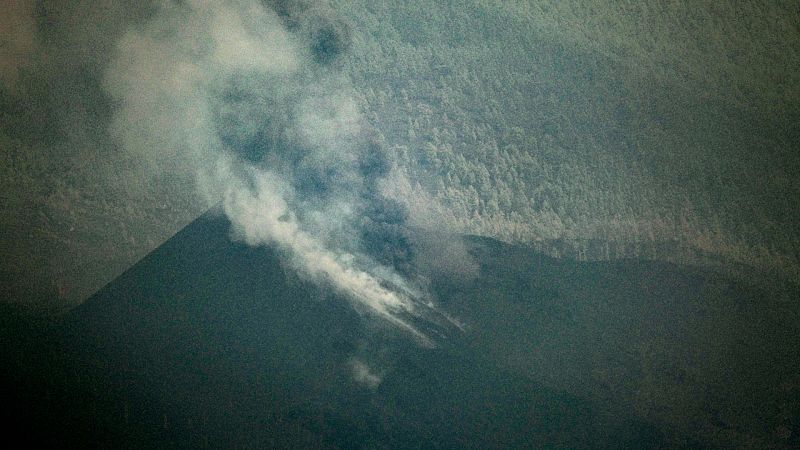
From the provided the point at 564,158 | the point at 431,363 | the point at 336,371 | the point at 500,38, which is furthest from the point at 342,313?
the point at 500,38

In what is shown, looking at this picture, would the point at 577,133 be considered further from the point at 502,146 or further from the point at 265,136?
the point at 265,136

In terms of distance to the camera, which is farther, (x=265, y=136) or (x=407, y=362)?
(x=265, y=136)

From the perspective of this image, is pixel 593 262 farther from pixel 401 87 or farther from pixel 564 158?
pixel 401 87

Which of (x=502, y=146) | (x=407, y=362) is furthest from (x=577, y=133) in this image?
(x=407, y=362)

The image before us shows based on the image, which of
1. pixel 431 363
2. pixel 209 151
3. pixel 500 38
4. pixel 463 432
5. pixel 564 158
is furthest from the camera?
pixel 500 38

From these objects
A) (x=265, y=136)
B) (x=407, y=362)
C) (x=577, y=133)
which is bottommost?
(x=407, y=362)
